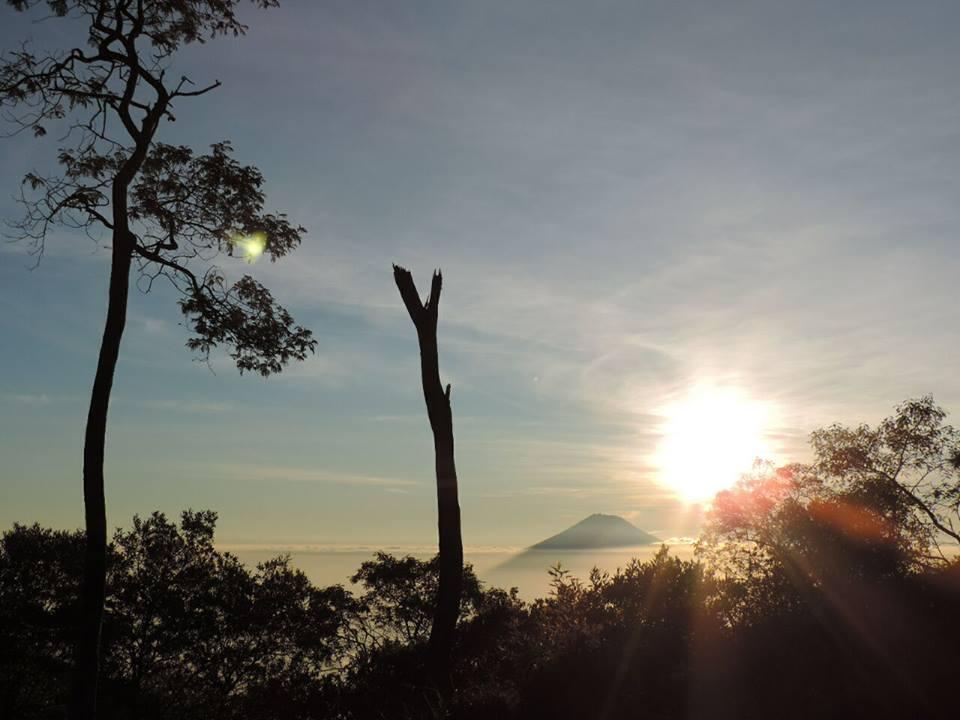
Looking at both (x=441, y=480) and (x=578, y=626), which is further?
(x=441, y=480)

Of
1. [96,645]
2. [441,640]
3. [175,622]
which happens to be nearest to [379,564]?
[175,622]

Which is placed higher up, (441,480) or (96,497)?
(441,480)

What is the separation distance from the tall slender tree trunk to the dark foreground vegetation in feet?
18.6

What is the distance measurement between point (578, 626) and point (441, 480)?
6.72m

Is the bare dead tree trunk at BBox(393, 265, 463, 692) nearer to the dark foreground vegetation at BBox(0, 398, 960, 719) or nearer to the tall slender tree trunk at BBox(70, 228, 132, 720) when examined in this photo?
→ the dark foreground vegetation at BBox(0, 398, 960, 719)

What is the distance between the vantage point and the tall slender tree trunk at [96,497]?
13.0m

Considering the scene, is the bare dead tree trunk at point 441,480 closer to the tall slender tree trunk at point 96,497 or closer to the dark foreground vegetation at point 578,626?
the dark foreground vegetation at point 578,626

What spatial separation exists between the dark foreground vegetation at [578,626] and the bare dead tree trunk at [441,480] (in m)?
1.01

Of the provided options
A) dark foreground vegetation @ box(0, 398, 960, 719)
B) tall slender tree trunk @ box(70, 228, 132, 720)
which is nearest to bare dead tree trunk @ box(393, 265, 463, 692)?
dark foreground vegetation @ box(0, 398, 960, 719)

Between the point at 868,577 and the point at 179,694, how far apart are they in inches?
1052

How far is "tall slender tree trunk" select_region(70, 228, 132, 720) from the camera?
1305cm

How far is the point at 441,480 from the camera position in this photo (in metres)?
18.2

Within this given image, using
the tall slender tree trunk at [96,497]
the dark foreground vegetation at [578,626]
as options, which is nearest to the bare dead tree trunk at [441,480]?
the dark foreground vegetation at [578,626]

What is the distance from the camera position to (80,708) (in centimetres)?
1289
